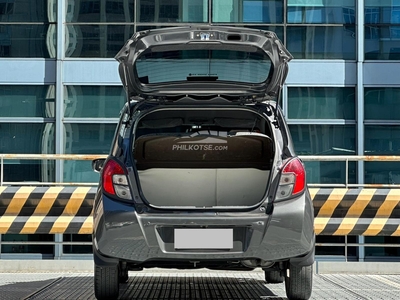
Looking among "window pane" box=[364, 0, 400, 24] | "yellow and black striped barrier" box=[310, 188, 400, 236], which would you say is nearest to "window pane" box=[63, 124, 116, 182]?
"window pane" box=[364, 0, 400, 24]

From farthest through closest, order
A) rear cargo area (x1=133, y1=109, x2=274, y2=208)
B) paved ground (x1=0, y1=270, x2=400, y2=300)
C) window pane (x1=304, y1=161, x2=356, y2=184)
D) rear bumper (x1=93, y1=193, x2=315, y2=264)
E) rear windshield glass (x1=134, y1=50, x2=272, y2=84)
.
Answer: window pane (x1=304, y1=161, x2=356, y2=184) → rear windshield glass (x1=134, y1=50, x2=272, y2=84) → paved ground (x1=0, y1=270, x2=400, y2=300) → rear cargo area (x1=133, y1=109, x2=274, y2=208) → rear bumper (x1=93, y1=193, x2=315, y2=264)

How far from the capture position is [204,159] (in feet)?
23.8

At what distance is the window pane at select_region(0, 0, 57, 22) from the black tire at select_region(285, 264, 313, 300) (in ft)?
39.0

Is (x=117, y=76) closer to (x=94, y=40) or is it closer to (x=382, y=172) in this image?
(x=94, y=40)

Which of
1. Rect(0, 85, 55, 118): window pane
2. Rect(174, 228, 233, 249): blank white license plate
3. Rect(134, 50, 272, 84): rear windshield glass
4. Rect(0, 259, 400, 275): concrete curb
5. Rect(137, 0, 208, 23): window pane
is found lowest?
Rect(0, 259, 400, 275): concrete curb

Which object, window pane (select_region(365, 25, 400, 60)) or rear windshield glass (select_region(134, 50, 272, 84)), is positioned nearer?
rear windshield glass (select_region(134, 50, 272, 84))

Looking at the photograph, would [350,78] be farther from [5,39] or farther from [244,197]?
[244,197]

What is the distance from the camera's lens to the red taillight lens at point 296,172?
6.46 m

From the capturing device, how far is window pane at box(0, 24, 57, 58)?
17562mm

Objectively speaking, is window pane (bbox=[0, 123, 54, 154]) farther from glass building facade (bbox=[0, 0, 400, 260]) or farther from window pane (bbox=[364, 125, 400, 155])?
window pane (bbox=[364, 125, 400, 155])

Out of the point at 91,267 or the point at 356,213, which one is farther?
the point at 91,267

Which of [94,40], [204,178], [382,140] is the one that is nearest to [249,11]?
[94,40]

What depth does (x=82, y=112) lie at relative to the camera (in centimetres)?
1762

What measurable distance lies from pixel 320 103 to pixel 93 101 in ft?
14.8
